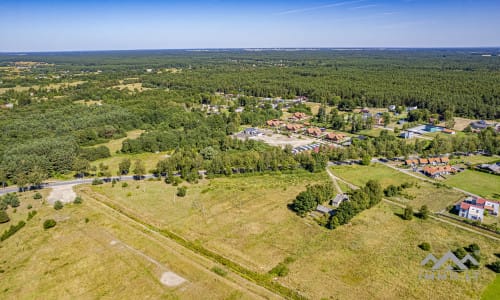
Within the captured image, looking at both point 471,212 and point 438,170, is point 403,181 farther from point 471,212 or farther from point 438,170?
point 471,212

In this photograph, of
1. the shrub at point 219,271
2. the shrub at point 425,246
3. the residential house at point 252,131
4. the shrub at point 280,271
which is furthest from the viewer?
the residential house at point 252,131

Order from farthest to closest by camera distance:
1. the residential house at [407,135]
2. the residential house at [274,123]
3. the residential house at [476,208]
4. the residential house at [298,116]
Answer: the residential house at [298,116]
the residential house at [274,123]
the residential house at [407,135]
the residential house at [476,208]

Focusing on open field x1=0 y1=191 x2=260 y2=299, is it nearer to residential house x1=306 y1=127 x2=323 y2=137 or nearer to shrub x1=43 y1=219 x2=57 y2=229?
shrub x1=43 y1=219 x2=57 y2=229

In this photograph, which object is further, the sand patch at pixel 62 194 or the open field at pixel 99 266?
the sand patch at pixel 62 194

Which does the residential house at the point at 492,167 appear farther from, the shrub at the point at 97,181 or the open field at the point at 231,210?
the shrub at the point at 97,181

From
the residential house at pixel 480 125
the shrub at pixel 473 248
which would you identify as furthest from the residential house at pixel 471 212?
the residential house at pixel 480 125

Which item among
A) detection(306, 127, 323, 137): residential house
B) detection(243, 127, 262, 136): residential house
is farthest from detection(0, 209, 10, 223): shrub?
detection(306, 127, 323, 137): residential house
